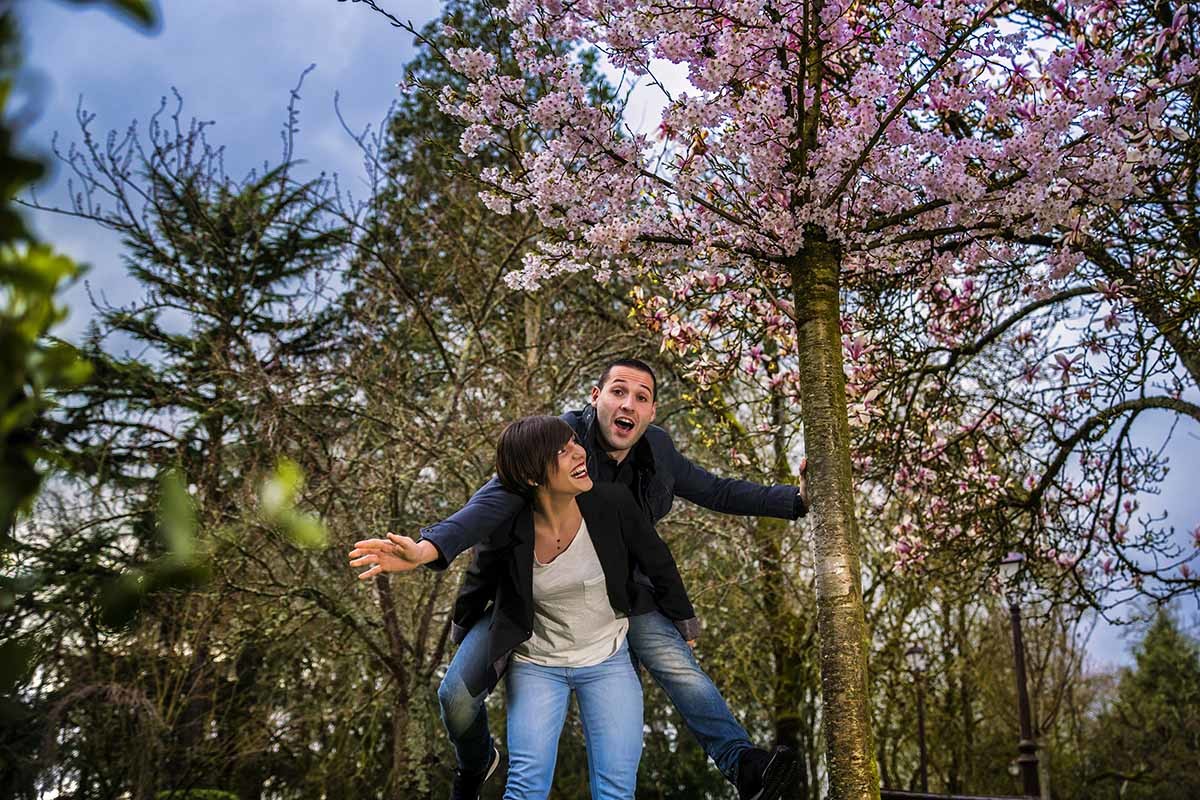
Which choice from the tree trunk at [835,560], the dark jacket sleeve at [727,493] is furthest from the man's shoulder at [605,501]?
the tree trunk at [835,560]

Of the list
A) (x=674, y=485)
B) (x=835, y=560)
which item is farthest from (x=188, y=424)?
(x=835, y=560)

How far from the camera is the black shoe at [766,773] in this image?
355 cm

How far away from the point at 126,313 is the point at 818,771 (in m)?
10.7

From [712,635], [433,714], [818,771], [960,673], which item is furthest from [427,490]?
[960,673]

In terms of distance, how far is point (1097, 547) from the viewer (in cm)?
817

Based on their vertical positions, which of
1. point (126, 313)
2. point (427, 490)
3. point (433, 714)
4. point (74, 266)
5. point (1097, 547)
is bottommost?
point (74, 266)

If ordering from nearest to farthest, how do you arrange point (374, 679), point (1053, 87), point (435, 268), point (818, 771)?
point (1053, 87) → point (374, 679) → point (435, 268) → point (818, 771)

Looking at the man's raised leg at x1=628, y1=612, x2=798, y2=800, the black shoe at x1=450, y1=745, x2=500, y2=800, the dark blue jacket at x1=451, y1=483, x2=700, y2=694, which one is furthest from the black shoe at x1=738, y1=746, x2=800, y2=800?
the black shoe at x1=450, y1=745, x2=500, y2=800

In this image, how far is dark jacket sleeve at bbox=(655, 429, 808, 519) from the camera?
4148 mm

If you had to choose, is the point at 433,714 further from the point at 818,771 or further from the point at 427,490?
the point at 818,771

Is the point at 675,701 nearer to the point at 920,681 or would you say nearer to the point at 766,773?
the point at 766,773

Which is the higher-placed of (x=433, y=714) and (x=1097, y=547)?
(x=1097, y=547)

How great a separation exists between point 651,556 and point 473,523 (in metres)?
0.70

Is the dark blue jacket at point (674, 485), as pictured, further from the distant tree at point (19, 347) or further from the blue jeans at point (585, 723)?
the distant tree at point (19, 347)
